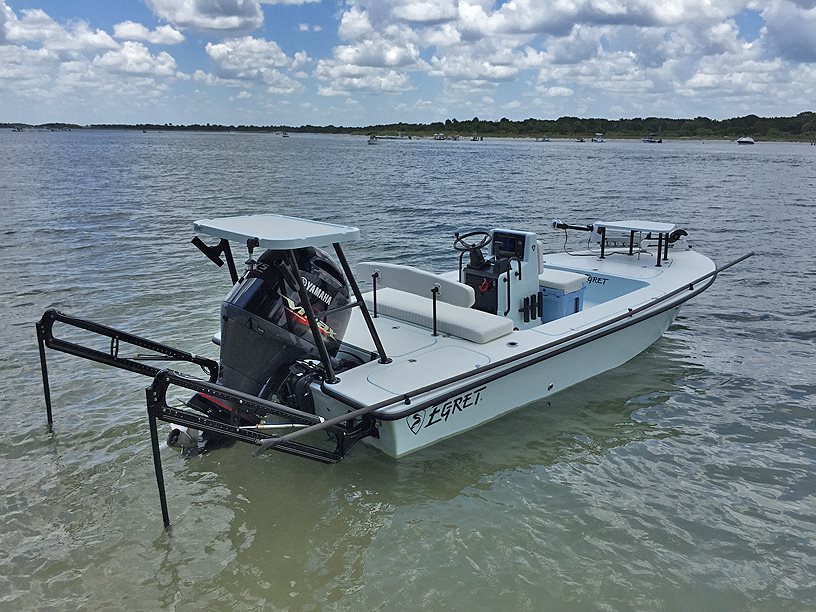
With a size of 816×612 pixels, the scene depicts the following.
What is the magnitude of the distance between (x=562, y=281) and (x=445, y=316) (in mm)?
2218

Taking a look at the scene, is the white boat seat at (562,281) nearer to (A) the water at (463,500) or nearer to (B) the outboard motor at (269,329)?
(A) the water at (463,500)

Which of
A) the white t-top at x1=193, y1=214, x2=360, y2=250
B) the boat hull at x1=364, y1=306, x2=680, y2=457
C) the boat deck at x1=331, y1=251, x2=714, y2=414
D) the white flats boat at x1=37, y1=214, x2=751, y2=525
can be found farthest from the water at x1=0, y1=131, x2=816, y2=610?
the white t-top at x1=193, y1=214, x2=360, y2=250

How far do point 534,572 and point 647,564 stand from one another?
96 centimetres

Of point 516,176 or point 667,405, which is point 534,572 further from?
point 516,176

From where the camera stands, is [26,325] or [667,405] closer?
[667,405]

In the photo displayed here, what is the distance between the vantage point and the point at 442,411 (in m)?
6.32

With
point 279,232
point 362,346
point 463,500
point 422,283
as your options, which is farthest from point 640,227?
point 279,232

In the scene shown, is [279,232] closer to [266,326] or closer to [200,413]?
[266,326]

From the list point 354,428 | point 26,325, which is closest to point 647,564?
point 354,428

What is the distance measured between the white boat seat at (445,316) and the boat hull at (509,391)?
0.58 metres

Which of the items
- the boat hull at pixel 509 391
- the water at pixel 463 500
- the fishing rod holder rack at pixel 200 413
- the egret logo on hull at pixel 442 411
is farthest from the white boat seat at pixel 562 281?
the fishing rod holder rack at pixel 200 413

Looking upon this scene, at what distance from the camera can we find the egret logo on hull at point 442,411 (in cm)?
605

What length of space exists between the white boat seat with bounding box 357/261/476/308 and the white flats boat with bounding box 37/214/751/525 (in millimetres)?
16

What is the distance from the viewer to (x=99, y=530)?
17.9 feet
